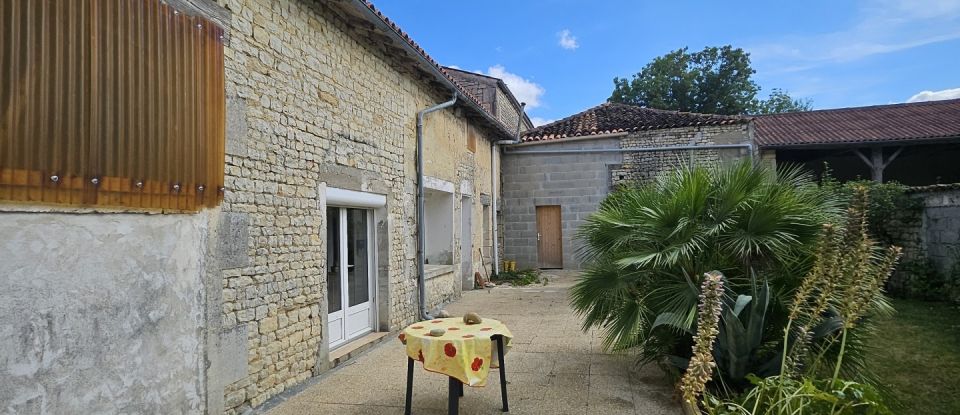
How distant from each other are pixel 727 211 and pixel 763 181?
47 cm

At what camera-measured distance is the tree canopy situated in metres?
30.4

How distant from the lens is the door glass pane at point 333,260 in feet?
18.6

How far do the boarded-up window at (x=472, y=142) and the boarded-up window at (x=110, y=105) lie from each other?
672 cm

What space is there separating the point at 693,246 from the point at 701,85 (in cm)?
3010

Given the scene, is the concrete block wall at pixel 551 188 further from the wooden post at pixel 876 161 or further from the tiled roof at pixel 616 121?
the wooden post at pixel 876 161

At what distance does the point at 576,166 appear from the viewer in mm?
13656

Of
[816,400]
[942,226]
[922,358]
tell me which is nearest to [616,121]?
[942,226]

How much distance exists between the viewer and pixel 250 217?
419 cm

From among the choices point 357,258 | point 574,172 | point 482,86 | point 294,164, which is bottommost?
point 357,258

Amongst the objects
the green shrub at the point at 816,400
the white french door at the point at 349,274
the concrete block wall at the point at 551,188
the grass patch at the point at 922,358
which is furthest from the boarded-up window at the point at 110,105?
the concrete block wall at the point at 551,188

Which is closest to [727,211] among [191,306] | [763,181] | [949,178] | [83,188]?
[763,181]

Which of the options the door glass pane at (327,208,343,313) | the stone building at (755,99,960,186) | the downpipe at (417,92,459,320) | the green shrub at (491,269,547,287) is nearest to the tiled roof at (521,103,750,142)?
the stone building at (755,99,960,186)

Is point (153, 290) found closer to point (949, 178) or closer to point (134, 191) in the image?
point (134, 191)

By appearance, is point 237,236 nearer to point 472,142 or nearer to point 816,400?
point 816,400
